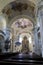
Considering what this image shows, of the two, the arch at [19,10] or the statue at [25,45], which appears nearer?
the arch at [19,10]

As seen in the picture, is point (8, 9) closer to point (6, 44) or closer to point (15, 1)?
point (15, 1)

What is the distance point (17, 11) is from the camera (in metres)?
22.9

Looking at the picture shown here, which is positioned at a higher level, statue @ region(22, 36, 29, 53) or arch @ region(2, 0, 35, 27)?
arch @ region(2, 0, 35, 27)

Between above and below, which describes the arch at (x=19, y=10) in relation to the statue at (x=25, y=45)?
above

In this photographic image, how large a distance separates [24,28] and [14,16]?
10.5 metres

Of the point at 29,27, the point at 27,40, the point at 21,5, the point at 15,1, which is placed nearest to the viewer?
the point at 15,1

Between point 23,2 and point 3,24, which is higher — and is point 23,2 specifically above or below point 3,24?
above

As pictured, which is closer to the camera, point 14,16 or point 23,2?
point 23,2

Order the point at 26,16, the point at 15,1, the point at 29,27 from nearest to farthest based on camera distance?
the point at 15,1 → the point at 26,16 → the point at 29,27

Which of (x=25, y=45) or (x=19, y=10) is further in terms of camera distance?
(x=25, y=45)

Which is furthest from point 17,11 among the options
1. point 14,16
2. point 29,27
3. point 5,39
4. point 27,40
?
point 27,40

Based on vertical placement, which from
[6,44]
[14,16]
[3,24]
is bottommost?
[6,44]

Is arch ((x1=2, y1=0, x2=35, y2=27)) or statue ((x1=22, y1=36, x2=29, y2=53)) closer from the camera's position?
arch ((x1=2, y1=0, x2=35, y2=27))

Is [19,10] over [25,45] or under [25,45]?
over
